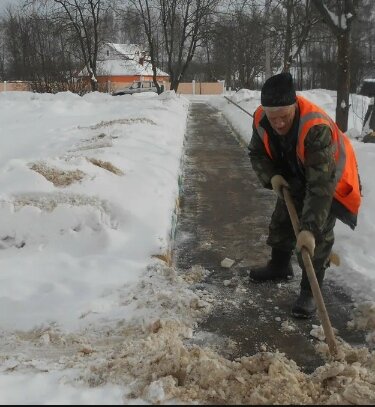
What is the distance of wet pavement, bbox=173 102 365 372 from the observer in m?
3.12

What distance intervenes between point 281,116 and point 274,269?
1386 mm

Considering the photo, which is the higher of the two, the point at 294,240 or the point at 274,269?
the point at 294,240

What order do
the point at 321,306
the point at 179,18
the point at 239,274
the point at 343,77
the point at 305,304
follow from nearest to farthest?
the point at 321,306 → the point at 305,304 → the point at 239,274 → the point at 343,77 → the point at 179,18

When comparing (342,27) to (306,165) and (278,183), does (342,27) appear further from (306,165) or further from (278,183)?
(306,165)

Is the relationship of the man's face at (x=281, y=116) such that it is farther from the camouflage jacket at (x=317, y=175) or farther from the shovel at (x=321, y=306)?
the shovel at (x=321, y=306)

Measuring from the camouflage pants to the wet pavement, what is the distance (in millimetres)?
310

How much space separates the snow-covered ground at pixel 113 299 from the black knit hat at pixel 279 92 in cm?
146

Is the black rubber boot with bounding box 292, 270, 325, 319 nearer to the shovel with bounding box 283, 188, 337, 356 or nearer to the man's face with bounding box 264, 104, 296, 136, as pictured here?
the shovel with bounding box 283, 188, 337, 356

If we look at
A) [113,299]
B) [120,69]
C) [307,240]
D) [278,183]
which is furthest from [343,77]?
[120,69]

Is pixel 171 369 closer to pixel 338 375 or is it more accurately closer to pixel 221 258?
pixel 338 375

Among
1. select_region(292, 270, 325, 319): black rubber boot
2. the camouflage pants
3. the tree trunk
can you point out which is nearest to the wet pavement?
select_region(292, 270, 325, 319): black rubber boot

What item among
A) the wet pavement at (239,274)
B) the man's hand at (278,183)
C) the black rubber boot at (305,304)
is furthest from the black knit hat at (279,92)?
the wet pavement at (239,274)

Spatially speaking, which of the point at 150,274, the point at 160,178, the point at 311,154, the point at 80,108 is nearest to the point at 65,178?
the point at 160,178

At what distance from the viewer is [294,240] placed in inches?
151
